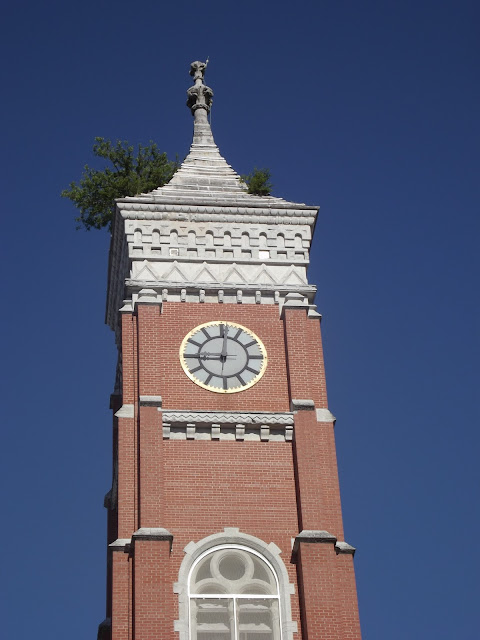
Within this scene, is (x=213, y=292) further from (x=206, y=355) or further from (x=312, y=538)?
(x=312, y=538)

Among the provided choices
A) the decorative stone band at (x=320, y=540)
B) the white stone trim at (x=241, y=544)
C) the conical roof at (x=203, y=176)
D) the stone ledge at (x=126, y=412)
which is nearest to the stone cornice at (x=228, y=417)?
the stone ledge at (x=126, y=412)

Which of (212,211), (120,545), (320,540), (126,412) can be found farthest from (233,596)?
(212,211)

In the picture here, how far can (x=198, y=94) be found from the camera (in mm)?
55031

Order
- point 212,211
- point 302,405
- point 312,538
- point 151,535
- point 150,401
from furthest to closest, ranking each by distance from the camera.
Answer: point 212,211
point 302,405
point 150,401
point 312,538
point 151,535

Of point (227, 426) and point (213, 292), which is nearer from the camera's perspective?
point (227, 426)

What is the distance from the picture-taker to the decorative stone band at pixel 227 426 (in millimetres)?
41719

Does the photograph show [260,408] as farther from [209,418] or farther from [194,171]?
[194,171]

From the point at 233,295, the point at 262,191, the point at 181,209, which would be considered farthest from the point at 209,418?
the point at 262,191

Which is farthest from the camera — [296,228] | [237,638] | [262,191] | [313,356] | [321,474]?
[262,191]

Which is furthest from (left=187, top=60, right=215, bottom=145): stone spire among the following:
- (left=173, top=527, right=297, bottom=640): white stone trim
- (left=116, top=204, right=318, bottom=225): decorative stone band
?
(left=173, top=527, right=297, bottom=640): white stone trim

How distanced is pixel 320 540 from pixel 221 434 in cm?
412

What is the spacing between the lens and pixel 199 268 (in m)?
45.9

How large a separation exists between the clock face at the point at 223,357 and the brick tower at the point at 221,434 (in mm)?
41

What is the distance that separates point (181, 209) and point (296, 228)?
341 centimetres
